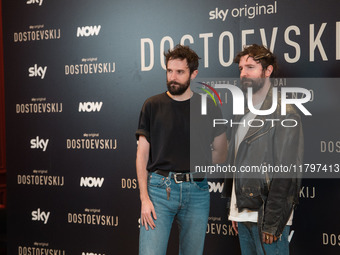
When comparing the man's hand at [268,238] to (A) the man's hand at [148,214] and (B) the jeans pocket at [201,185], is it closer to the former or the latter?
(B) the jeans pocket at [201,185]

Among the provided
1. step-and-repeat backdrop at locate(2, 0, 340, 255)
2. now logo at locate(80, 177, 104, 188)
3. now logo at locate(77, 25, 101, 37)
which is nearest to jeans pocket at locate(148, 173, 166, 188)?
step-and-repeat backdrop at locate(2, 0, 340, 255)

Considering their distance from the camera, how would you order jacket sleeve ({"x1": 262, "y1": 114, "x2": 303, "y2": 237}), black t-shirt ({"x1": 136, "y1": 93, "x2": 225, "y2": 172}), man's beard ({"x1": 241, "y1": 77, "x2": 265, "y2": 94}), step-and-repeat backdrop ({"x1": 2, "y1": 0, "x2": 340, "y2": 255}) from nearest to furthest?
jacket sleeve ({"x1": 262, "y1": 114, "x2": 303, "y2": 237}), man's beard ({"x1": 241, "y1": 77, "x2": 265, "y2": 94}), black t-shirt ({"x1": 136, "y1": 93, "x2": 225, "y2": 172}), step-and-repeat backdrop ({"x1": 2, "y1": 0, "x2": 340, "y2": 255})

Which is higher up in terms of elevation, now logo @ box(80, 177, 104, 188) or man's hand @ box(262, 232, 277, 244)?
now logo @ box(80, 177, 104, 188)

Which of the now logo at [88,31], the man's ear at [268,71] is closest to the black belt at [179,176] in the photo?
the man's ear at [268,71]

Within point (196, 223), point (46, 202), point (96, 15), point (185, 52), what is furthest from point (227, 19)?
point (46, 202)

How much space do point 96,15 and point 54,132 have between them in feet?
3.59

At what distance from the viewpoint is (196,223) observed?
8.80 ft

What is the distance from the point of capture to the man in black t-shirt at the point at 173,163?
2.63m

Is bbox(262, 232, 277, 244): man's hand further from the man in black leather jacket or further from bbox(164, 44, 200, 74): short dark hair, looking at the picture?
bbox(164, 44, 200, 74): short dark hair

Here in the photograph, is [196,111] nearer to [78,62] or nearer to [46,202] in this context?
[78,62]

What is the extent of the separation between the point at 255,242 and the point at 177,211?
0.48 meters

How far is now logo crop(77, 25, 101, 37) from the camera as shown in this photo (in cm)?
400

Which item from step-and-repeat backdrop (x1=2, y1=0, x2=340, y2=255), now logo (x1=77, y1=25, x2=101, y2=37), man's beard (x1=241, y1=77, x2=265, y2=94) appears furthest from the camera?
now logo (x1=77, y1=25, x2=101, y2=37)

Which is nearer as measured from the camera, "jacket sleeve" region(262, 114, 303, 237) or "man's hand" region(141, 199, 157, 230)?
"jacket sleeve" region(262, 114, 303, 237)
